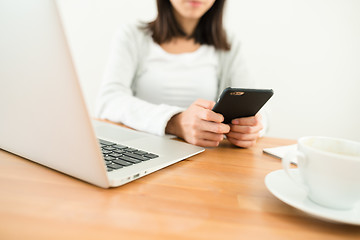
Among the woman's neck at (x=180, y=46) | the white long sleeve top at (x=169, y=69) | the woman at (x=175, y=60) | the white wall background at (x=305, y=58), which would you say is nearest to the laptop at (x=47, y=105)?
the woman at (x=175, y=60)

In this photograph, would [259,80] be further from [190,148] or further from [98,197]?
[98,197]

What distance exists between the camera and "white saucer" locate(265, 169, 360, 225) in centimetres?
32

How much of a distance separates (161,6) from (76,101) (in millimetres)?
987

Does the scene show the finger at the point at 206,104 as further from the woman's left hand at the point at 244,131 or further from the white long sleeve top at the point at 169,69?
the white long sleeve top at the point at 169,69

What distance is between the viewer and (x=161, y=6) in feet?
3.91

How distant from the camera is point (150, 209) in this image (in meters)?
0.34

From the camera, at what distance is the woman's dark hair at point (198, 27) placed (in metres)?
1.19

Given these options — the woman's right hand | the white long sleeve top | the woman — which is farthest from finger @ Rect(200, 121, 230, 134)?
the white long sleeve top

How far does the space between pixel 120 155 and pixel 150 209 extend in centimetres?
16

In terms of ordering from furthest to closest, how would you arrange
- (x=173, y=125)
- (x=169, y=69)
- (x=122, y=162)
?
(x=169, y=69), (x=173, y=125), (x=122, y=162)

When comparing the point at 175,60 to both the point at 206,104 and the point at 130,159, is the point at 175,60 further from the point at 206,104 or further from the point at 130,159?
the point at 130,159

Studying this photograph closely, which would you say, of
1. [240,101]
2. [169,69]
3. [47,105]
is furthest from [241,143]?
[169,69]

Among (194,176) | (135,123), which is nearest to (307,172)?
(194,176)

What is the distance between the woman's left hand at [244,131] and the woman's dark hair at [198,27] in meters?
0.62
